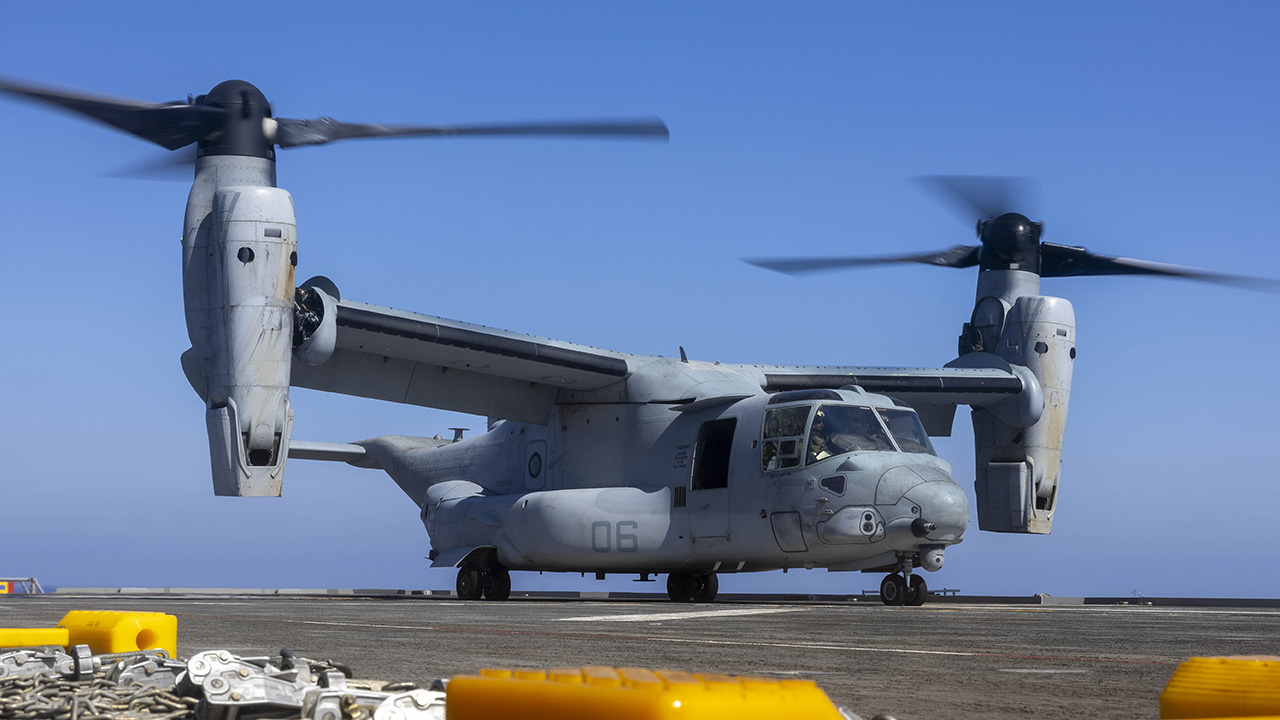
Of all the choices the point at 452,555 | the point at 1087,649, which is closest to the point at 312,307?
the point at 452,555

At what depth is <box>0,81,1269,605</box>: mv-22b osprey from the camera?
16391 mm

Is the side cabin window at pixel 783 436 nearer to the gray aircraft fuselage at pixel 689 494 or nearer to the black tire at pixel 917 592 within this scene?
the gray aircraft fuselage at pixel 689 494

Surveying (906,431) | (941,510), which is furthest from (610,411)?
(941,510)

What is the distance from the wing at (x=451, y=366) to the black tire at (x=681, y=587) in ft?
10.7

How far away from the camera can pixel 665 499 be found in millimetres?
18500

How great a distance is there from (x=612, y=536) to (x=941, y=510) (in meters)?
5.43

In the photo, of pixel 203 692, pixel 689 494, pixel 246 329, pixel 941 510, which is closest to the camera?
pixel 203 692

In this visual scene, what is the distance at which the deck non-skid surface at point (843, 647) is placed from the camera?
5.00 m

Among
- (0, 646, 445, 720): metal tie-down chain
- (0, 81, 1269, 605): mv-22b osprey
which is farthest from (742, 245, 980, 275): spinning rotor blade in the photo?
(0, 646, 445, 720): metal tie-down chain

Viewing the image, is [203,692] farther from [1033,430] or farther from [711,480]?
[1033,430]

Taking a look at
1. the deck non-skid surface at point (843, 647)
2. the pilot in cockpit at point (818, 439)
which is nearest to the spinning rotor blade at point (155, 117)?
the deck non-skid surface at point (843, 647)

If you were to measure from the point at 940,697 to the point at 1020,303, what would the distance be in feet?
64.0

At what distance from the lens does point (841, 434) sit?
16219 mm

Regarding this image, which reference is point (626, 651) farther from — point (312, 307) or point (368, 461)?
point (368, 461)
